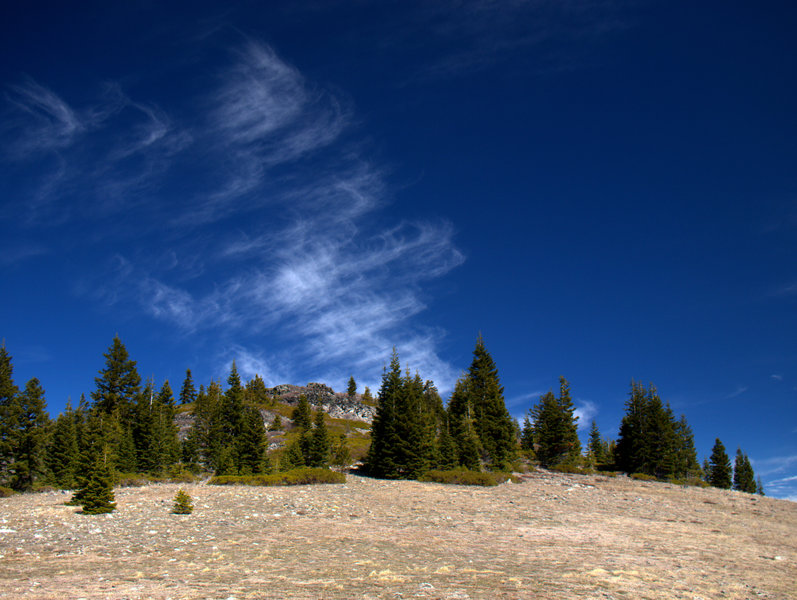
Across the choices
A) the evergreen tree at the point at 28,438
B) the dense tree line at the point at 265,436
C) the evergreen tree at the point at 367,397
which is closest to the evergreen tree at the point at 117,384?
the dense tree line at the point at 265,436

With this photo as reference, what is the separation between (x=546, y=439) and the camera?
6650cm

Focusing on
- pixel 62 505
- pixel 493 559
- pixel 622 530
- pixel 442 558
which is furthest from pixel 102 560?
pixel 622 530

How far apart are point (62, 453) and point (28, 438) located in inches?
178

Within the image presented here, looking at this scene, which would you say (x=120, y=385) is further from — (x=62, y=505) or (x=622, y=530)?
(x=622, y=530)

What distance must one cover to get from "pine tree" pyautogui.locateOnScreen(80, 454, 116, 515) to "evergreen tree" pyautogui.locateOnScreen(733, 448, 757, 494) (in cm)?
11300

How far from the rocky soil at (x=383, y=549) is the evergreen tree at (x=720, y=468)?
7067 centimetres

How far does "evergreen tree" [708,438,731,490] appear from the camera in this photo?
3688 inches

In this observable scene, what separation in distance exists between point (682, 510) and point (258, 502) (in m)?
28.3

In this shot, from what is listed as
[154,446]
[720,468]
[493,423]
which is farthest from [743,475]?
[154,446]

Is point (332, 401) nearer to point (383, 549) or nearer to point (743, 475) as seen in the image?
point (743, 475)

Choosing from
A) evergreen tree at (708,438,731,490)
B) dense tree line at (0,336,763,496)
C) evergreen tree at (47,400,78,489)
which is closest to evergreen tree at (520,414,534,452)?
dense tree line at (0,336,763,496)

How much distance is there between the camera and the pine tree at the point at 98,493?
24266 millimetres

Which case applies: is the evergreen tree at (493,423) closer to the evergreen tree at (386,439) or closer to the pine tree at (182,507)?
the evergreen tree at (386,439)

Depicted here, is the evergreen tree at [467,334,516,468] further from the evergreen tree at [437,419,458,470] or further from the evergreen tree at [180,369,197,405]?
the evergreen tree at [180,369,197,405]
